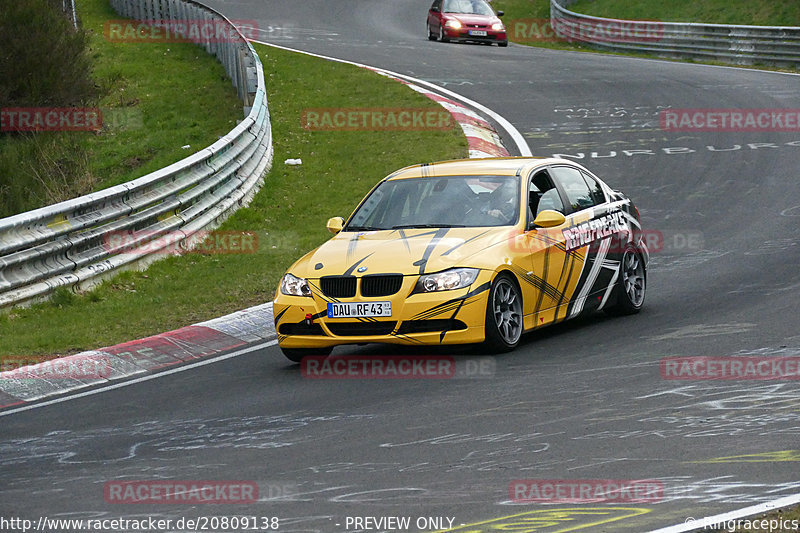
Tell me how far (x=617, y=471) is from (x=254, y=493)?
1.79 metres

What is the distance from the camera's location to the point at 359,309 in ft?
30.9

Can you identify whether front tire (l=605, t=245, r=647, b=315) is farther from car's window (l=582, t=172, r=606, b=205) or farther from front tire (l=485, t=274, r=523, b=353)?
front tire (l=485, t=274, r=523, b=353)

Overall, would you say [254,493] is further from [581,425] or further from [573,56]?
[573,56]

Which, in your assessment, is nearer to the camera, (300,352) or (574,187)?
(300,352)

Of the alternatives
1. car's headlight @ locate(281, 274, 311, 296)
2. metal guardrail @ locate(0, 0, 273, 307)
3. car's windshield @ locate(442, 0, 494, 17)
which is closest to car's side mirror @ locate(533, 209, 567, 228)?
car's headlight @ locate(281, 274, 311, 296)

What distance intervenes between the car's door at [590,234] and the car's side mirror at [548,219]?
51 centimetres

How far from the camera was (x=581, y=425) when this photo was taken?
725 cm

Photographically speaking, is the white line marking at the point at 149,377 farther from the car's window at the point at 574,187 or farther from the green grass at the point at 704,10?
the green grass at the point at 704,10

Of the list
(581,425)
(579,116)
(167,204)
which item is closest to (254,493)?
(581,425)

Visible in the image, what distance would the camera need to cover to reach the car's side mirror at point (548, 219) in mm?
10102

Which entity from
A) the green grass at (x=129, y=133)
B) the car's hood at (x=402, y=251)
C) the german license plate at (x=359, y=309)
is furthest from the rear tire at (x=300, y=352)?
the green grass at (x=129, y=133)

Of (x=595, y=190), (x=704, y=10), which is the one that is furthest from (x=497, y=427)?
(x=704, y=10)

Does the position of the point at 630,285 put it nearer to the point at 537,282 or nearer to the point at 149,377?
the point at 537,282

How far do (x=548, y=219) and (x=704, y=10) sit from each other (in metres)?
31.8
